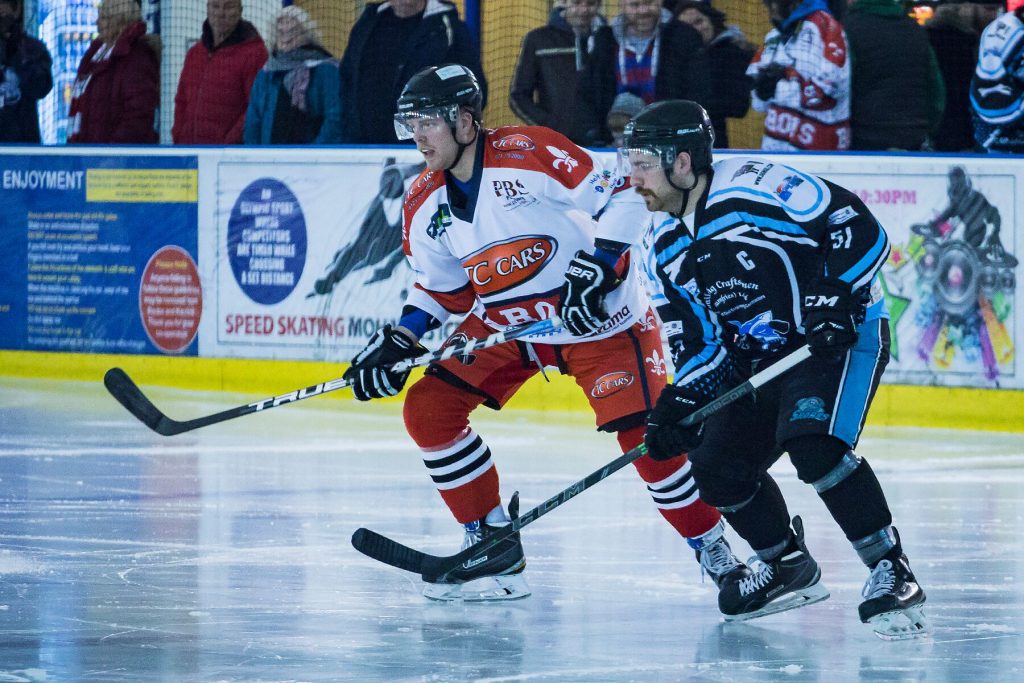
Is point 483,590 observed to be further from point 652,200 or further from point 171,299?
point 171,299

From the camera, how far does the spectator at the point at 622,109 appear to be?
22.7ft

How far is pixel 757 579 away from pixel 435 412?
2.66ft

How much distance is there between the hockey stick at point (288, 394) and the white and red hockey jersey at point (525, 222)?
0.21 ft

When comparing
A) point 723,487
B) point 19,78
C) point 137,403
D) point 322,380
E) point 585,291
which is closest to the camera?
point 723,487

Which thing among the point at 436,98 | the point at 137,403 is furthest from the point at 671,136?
the point at 137,403

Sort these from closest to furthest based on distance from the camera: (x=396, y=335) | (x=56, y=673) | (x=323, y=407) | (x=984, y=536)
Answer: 1. (x=56, y=673)
2. (x=396, y=335)
3. (x=984, y=536)
4. (x=323, y=407)

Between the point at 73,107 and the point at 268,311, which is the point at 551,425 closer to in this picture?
the point at 268,311

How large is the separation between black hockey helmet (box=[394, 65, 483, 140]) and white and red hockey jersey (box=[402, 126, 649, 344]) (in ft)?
0.43

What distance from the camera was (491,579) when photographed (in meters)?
4.07

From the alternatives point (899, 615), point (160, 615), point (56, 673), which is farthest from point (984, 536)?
point (56, 673)

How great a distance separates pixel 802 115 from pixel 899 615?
3.52 m

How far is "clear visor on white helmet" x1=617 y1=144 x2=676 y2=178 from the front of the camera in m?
3.48

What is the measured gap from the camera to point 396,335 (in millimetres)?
4137

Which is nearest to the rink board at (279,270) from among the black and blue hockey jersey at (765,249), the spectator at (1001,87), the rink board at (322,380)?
the rink board at (322,380)
